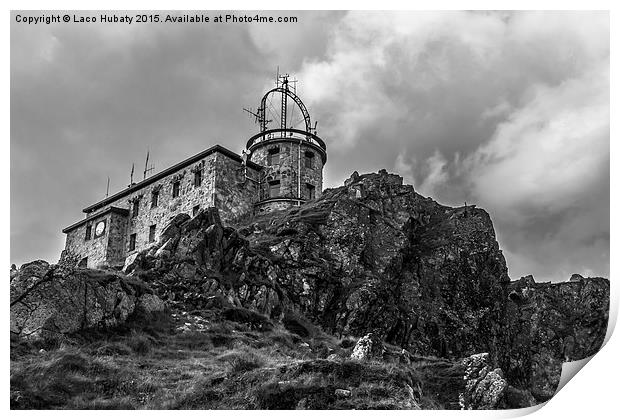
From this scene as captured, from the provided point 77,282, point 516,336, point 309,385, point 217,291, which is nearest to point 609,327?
point 309,385

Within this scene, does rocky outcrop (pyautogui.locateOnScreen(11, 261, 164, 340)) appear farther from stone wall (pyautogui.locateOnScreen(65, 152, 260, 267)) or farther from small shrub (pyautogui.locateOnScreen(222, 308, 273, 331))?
stone wall (pyautogui.locateOnScreen(65, 152, 260, 267))

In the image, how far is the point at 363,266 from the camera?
121 ft

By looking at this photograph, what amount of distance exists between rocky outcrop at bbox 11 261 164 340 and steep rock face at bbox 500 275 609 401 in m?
26.3

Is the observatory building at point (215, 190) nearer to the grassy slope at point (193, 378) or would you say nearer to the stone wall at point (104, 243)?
the stone wall at point (104, 243)

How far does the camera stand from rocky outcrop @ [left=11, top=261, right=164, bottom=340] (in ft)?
63.8

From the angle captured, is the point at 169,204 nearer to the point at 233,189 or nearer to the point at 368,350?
the point at 233,189

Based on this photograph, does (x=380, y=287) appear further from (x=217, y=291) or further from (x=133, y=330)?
(x=133, y=330)

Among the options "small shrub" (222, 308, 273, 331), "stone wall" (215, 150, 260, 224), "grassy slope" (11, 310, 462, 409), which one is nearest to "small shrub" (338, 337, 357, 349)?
"small shrub" (222, 308, 273, 331)

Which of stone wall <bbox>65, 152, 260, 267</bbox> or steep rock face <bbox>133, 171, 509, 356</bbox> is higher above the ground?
stone wall <bbox>65, 152, 260, 267</bbox>

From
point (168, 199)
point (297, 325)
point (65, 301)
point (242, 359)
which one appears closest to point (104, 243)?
point (168, 199)

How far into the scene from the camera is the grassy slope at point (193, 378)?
53.3ft

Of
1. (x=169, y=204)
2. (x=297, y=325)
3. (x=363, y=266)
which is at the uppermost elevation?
(x=169, y=204)

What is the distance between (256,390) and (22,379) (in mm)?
6162

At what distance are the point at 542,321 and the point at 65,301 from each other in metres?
34.6
